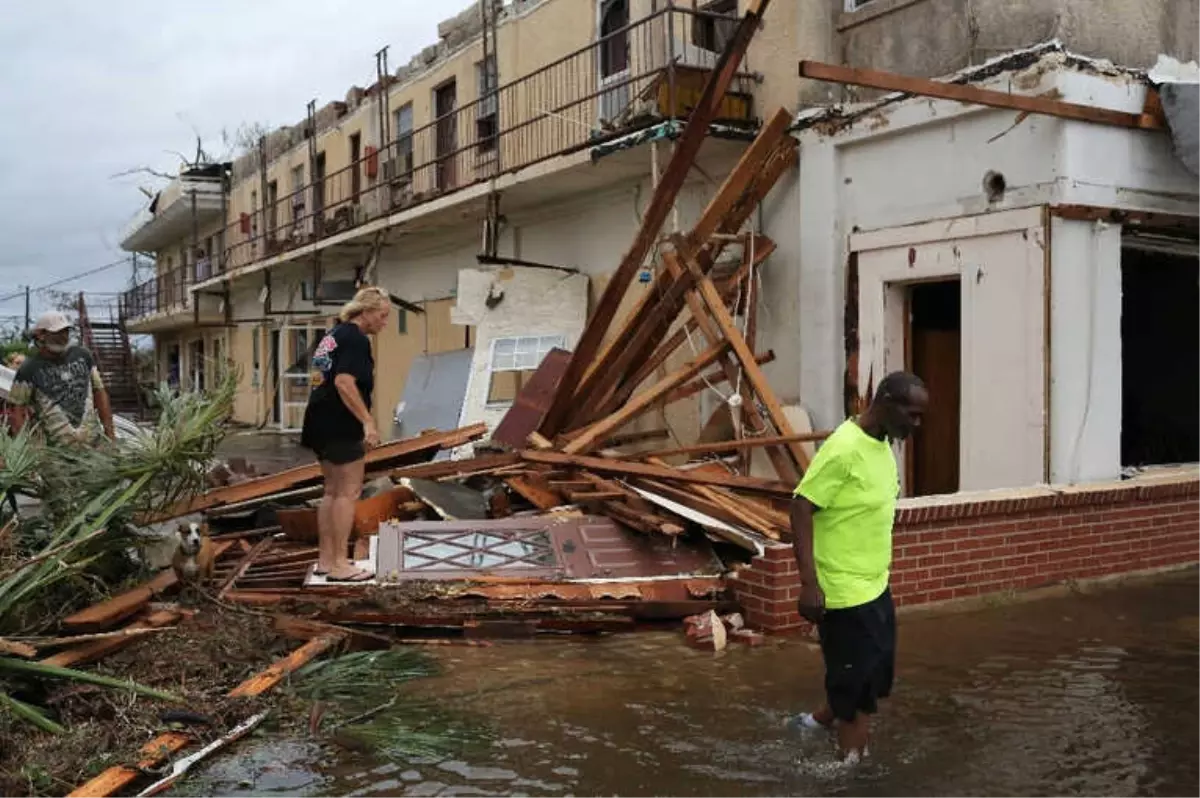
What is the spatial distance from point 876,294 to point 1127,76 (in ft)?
7.86

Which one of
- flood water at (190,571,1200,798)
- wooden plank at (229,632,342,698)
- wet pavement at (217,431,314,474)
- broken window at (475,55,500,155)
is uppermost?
broken window at (475,55,500,155)

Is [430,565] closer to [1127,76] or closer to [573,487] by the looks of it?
[573,487]

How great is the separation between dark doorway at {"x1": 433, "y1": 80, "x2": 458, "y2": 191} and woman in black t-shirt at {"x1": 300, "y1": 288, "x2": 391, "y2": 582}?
10161 mm

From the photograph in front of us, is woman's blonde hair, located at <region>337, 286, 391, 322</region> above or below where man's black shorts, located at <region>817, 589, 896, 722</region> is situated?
above

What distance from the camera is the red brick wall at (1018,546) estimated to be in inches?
246

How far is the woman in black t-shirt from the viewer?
6.25 metres

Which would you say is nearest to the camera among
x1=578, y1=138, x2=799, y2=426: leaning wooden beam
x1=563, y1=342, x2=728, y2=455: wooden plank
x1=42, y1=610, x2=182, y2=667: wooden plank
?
x1=42, y1=610, x2=182, y2=667: wooden plank

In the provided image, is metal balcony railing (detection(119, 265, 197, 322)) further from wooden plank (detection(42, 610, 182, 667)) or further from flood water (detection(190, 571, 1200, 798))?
flood water (detection(190, 571, 1200, 798))

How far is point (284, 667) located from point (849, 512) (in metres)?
2.67

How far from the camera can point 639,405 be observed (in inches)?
346

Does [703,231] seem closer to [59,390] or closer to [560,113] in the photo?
[560,113]

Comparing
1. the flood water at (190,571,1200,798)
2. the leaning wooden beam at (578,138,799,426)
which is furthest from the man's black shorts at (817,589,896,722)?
the leaning wooden beam at (578,138,799,426)

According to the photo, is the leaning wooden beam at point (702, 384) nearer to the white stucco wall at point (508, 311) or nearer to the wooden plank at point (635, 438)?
the wooden plank at point (635, 438)

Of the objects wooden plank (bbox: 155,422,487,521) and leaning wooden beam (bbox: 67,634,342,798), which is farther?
wooden plank (bbox: 155,422,487,521)
